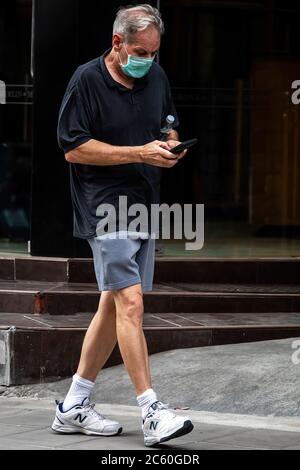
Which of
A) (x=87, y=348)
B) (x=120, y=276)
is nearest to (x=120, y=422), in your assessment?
(x=87, y=348)

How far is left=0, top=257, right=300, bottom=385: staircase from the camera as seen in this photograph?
24.8 ft

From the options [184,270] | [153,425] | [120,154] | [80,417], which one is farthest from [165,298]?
[153,425]

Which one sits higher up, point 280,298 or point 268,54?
point 268,54

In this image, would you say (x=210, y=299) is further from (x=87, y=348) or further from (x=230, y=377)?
(x=87, y=348)

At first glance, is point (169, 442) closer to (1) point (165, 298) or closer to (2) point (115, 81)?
(2) point (115, 81)

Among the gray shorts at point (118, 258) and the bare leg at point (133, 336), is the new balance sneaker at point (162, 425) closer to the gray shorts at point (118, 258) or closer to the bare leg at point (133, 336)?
the bare leg at point (133, 336)

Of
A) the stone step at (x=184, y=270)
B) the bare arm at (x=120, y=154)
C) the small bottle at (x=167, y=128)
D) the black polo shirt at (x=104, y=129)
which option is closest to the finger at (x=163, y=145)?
the bare arm at (x=120, y=154)

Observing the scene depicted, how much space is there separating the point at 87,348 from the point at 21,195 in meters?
6.22

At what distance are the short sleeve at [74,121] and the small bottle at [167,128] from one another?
1.32ft

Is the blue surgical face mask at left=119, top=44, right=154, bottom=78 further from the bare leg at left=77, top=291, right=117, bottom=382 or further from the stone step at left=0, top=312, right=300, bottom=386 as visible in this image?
the stone step at left=0, top=312, right=300, bottom=386

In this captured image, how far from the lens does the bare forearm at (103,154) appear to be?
589 cm

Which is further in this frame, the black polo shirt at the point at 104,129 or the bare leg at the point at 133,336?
the black polo shirt at the point at 104,129

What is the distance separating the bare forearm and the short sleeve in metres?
0.04

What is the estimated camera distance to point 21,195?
12188mm
